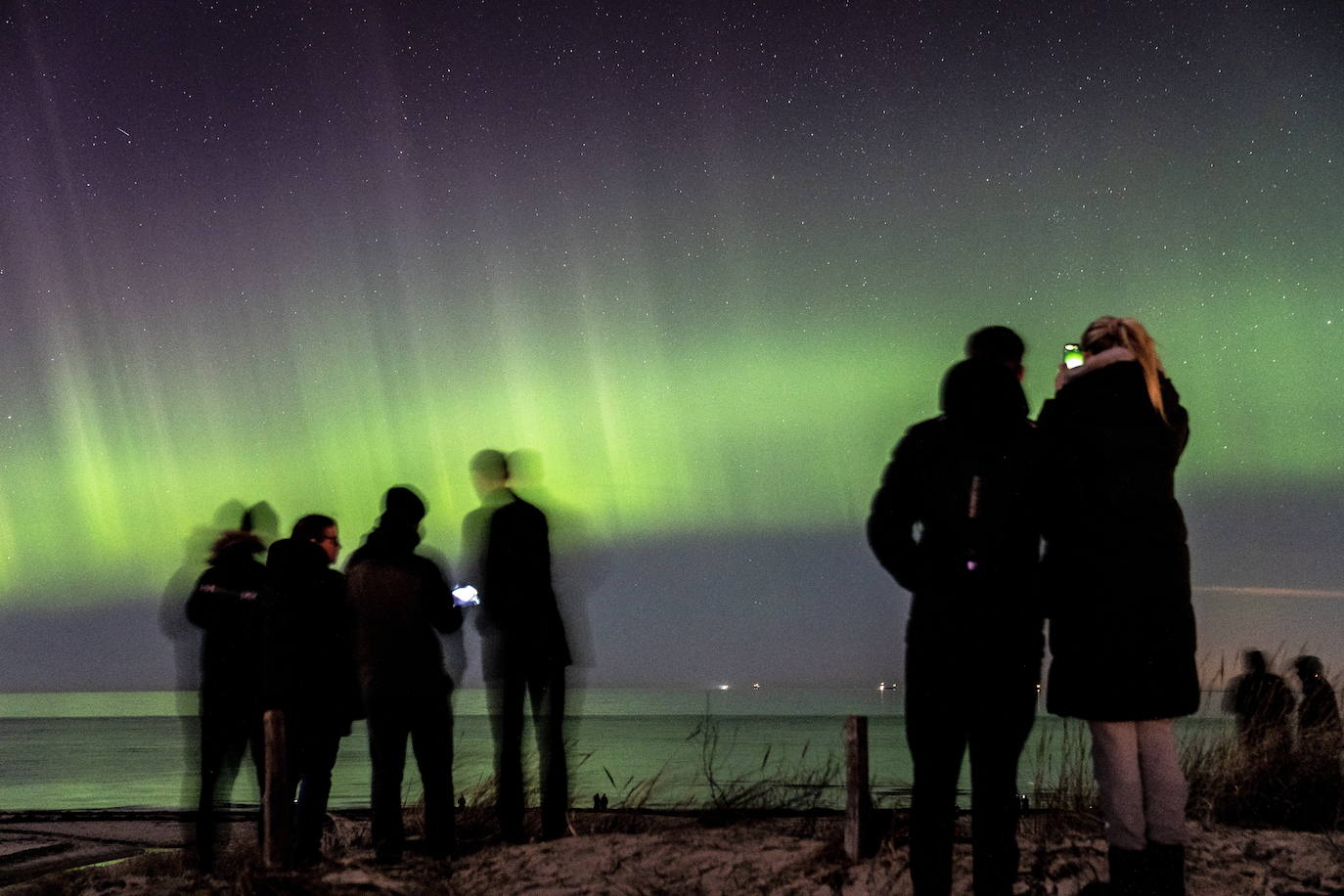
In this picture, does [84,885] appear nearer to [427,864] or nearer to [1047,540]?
[427,864]

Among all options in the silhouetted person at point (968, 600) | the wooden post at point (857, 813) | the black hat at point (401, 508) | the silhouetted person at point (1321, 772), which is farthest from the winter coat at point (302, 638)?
the silhouetted person at point (1321, 772)

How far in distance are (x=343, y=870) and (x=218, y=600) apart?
1772mm

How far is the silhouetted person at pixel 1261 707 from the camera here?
24.0 ft

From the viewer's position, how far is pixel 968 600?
3832 mm

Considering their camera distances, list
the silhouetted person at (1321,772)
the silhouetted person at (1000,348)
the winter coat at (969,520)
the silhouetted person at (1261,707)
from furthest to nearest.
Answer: the silhouetted person at (1261,707) → the silhouetted person at (1321,772) → the silhouetted person at (1000,348) → the winter coat at (969,520)

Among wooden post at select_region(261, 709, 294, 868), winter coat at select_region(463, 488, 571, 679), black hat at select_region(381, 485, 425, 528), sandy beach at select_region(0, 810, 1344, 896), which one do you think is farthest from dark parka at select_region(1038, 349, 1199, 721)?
wooden post at select_region(261, 709, 294, 868)

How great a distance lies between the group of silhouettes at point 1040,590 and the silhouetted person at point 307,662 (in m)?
3.63

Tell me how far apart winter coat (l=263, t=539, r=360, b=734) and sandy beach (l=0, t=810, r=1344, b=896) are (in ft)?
2.74

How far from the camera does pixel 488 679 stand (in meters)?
6.30

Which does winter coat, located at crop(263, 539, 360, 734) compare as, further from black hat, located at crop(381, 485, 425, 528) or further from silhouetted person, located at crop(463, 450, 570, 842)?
silhouetted person, located at crop(463, 450, 570, 842)

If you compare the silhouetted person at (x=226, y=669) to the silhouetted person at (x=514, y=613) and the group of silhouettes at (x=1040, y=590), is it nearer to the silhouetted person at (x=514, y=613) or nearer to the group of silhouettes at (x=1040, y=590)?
the silhouetted person at (x=514, y=613)

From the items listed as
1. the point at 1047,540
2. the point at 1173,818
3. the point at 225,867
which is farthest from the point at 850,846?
the point at 225,867

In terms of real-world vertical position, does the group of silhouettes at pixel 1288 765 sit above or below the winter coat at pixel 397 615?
below

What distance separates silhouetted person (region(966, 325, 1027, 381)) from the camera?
413 centimetres
